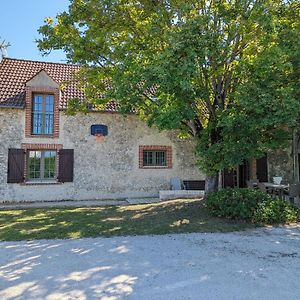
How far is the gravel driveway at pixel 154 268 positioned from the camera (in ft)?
12.9

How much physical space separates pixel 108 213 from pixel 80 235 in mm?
2986

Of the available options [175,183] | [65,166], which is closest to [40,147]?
[65,166]

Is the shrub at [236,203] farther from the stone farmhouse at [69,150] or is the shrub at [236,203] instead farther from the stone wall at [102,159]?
the stone farmhouse at [69,150]

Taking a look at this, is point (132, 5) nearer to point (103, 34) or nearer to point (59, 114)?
point (103, 34)

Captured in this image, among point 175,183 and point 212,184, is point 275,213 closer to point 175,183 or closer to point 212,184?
point 212,184

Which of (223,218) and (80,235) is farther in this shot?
(223,218)

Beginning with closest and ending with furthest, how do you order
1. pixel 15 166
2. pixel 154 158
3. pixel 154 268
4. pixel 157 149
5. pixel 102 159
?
1. pixel 154 268
2. pixel 15 166
3. pixel 102 159
4. pixel 157 149
5. pixel 154 158

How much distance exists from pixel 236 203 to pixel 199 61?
4228 mm

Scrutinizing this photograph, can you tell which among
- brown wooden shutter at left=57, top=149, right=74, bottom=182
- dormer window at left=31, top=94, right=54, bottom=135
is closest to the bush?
brown wooden shutter at left=57, top=149, right=74, bottom=182

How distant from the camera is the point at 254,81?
774cm

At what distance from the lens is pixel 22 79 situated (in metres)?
14.7

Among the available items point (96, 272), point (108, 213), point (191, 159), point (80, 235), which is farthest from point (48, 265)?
point (191, 159)

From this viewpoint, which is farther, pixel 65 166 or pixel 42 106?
pixel 42 106

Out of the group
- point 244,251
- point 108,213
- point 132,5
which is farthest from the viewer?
point 108,213
